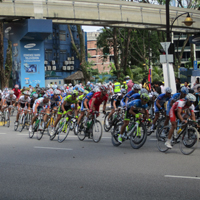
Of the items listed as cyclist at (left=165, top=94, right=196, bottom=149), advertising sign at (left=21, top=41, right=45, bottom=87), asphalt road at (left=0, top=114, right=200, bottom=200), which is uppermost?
advertising sign at (left=21, top=41, right=45, bottom=87)

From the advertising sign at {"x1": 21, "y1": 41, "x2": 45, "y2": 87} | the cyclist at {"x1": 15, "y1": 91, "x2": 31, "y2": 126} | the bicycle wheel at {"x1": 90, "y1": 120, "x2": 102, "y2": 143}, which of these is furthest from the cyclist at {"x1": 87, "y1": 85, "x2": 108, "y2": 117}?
the advertising sign at {"x1": 21, "y1": 41, "x2": 45, "y2": 87}

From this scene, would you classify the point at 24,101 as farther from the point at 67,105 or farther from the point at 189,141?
the point at 189,141

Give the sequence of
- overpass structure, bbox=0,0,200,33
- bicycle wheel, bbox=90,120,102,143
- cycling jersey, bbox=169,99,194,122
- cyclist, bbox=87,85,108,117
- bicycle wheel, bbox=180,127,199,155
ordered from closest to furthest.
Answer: bicycle wheel, bbox=180,127,199,155, cycling jersey, bbox=169,99,194,122, cyclist, bbox=87,85,108,117, bicycle wheel, bbox=90,120,102,143, overpass structure, bbox=0,0,200,33

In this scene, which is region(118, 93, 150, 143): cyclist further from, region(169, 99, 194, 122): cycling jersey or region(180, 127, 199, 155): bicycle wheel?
region(180, 127, 199, 155): bicycle wheel

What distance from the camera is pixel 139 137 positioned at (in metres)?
11.9

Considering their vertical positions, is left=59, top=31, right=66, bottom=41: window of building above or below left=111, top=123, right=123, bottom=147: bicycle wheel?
above

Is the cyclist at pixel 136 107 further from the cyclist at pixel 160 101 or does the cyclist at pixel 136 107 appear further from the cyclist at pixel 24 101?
the cyclist at pixel 24 101

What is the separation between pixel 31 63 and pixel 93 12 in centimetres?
669

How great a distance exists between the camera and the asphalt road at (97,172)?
686 centimetres

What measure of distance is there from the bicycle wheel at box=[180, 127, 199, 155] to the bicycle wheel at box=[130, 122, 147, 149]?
119 centimetres

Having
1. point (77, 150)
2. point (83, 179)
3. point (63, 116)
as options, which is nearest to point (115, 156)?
point (77, 150)

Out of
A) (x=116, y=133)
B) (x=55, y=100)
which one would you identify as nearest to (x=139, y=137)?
(x=116, y=133)

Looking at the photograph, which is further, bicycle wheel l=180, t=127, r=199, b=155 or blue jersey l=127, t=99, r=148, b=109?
blue jersey l=127, t=99, r=148, b=109

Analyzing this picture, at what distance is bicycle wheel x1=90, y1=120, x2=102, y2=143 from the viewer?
13852mm
